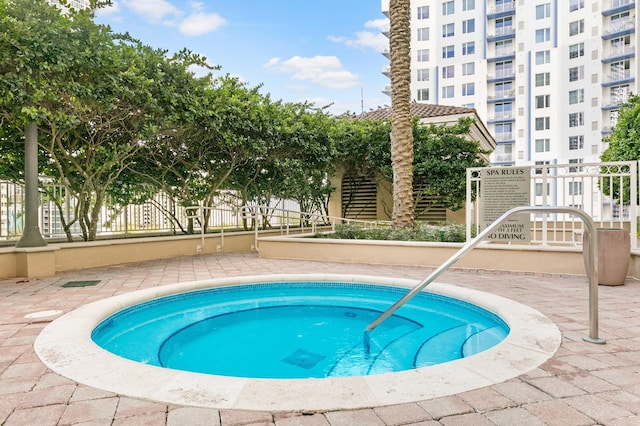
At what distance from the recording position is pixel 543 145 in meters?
37.4

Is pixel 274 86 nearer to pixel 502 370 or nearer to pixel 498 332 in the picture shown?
pixel 498 332

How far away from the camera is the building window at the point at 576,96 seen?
35.1 meters

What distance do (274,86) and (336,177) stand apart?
202 inches

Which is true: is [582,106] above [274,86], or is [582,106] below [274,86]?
above

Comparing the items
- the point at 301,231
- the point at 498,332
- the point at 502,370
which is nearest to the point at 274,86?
the point at 301,231

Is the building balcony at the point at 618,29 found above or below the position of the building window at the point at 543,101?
above

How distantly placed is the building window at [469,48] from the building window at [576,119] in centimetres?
1190

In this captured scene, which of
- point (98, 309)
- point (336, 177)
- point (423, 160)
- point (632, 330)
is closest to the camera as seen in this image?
point (632, 330)

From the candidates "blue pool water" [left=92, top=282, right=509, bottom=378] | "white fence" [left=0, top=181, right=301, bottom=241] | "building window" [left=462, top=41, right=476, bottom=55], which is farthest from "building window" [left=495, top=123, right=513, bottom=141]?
"blue pool water" [left=92, top=282, right=509, bottom=378]

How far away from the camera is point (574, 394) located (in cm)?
203

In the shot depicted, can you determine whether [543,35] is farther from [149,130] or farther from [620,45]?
[149,130]

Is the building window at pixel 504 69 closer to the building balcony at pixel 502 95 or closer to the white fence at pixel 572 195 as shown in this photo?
the building balcony at pixel 502 95

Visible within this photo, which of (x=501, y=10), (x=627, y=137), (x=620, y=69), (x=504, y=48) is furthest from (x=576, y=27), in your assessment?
(x=627, y=137)

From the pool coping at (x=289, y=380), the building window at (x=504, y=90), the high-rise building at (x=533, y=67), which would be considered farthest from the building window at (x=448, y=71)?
the pool coping at (x=289, y=380)
